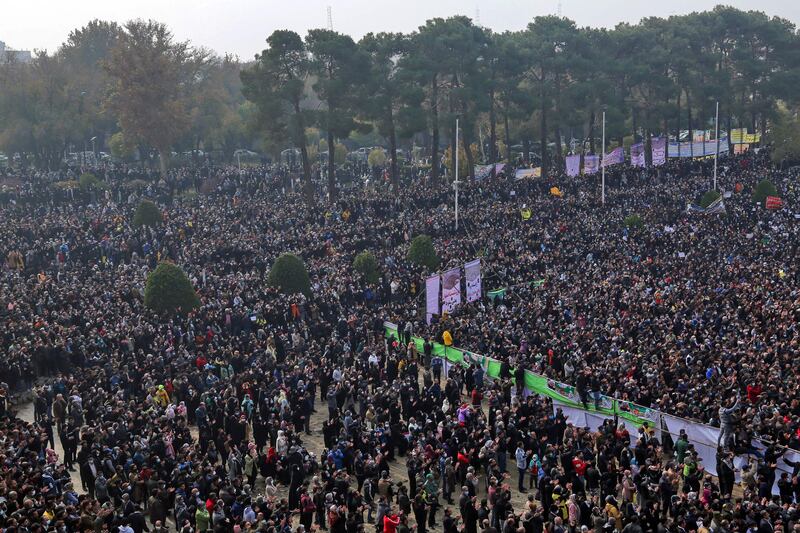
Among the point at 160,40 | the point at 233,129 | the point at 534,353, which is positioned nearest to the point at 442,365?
the point at 534,353

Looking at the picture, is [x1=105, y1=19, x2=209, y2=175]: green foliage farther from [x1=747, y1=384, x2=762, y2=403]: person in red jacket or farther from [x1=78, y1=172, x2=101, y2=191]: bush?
[x1=747, y1=384, x2=762, y2=403]: person in red jacket

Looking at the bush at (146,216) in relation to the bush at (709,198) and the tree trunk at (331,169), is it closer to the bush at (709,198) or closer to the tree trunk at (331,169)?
the tree trunk at (331,169)

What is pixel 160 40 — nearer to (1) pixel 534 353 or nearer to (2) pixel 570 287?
(2) pixel 570 287

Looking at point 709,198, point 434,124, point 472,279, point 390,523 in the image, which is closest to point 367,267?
point 472,279

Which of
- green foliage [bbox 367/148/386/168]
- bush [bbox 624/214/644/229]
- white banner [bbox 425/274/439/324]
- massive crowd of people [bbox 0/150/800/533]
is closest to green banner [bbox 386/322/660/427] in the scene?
massive crowd of people [bbox 0/150/800/533]

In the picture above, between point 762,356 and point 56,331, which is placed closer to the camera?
point 762,356
